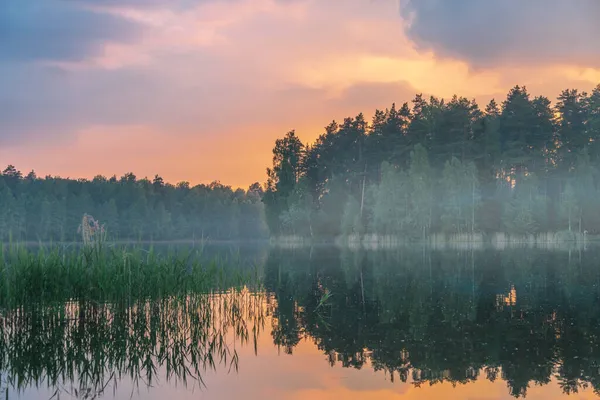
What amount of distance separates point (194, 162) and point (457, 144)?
42.8m

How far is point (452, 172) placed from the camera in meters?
81.2

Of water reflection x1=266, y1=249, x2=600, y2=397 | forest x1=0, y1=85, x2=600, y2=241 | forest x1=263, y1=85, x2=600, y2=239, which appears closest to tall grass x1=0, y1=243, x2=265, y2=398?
water reflection x1=266, y1=249, x2=600, y2=397

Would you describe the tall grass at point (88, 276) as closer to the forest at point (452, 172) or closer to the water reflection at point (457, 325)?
the water reflection at point (457, 325)

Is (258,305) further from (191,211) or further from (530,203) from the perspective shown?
(191,211)

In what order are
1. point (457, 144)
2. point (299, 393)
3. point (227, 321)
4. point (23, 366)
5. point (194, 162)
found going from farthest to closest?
point (457, 144), point (194, 162), point (227, 321), point (23, 366), point (299, 393)

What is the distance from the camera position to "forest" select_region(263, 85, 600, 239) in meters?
78.4

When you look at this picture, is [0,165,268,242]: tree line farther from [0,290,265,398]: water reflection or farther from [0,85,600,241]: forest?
[0,290,265,398]: water reflection

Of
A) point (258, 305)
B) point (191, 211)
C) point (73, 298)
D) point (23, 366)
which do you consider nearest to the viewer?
point (23, 366)

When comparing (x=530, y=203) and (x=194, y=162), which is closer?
(x=530, y=203)

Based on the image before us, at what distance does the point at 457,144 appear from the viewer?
292 ft

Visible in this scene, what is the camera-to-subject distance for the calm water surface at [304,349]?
432 inches

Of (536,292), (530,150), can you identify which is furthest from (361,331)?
(530,150)

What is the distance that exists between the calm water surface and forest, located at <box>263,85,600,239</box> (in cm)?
5957

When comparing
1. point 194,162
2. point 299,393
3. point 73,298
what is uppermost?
point 194,162
